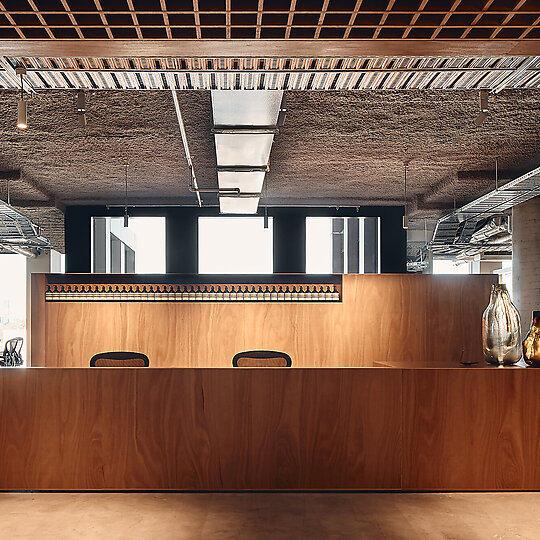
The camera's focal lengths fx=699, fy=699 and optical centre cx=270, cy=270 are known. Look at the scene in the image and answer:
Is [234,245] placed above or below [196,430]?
above

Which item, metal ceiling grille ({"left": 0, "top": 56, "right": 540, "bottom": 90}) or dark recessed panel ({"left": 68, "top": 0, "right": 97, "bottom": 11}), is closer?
dark recessed panel ({"left": 68, "top": 0, "right": 97, "bottom": 11})

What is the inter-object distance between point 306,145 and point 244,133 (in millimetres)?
1993

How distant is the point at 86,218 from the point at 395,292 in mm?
4538

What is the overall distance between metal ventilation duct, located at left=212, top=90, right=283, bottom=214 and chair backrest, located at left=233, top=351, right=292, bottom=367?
1413 mm

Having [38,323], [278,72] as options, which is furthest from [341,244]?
[278,72]

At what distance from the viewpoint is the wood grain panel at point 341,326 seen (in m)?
6.99

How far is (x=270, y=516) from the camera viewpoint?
3.28m

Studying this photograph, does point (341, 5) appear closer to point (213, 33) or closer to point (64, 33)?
point (213, 33)

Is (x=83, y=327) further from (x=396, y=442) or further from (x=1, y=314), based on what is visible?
(x=1, y=314)

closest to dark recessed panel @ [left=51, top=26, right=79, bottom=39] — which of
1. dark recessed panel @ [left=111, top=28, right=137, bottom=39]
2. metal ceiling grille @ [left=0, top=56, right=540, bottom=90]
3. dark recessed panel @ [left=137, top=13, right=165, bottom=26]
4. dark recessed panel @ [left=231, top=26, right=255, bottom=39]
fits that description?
dark recessed panel @ [left=111, top=28, right=137, bottom=39]

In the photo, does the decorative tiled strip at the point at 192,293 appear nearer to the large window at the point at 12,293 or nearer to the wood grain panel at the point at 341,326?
the wood grain panel at the point at 341,326

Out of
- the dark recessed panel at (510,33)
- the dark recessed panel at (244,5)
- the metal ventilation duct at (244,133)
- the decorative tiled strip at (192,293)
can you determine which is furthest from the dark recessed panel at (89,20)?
the decorative tiled strip at (192,293)

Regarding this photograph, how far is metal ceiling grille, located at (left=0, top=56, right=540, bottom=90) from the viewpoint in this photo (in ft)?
8.16

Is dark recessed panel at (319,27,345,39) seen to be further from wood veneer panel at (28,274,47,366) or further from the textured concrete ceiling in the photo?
wood veneer panel at (28,274,47,366)
